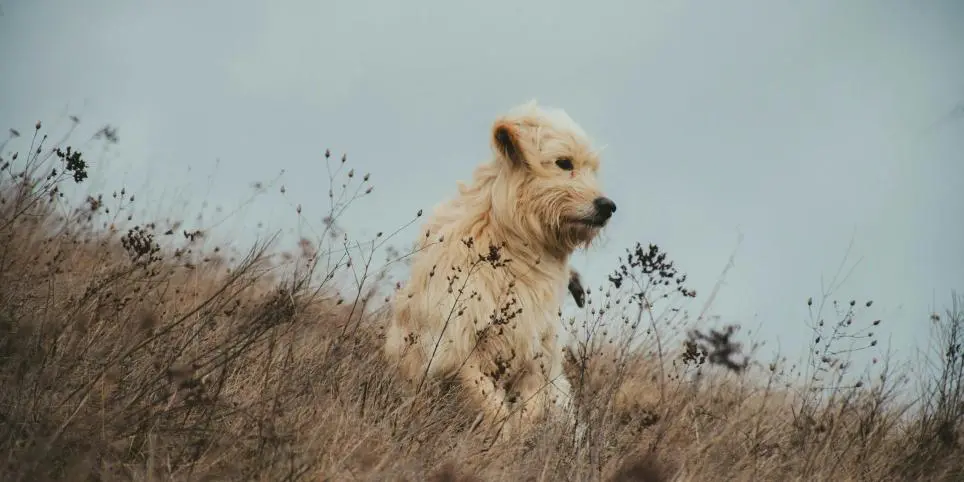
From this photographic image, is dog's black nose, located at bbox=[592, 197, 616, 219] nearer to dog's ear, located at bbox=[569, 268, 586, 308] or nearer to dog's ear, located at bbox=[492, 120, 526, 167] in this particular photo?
dog's ear, located at bbox=[492, 120, 526, 167]

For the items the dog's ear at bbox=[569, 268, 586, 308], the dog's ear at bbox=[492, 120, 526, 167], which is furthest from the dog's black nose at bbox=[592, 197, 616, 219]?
the dog's ear at bbox=[569, 268, 586, 308]

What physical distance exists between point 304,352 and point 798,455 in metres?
2.89

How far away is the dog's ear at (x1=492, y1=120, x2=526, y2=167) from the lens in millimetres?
4426

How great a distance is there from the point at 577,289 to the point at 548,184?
1.15 meters

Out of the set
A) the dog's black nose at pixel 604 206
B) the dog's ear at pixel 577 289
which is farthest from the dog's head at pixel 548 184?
the dog's ear at pixel 577 289

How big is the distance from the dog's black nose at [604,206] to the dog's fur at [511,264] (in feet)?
0.07

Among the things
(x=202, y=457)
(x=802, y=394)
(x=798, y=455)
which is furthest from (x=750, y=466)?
(x=202, y=457)

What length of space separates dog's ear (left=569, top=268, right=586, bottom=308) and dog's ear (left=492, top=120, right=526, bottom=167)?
117cm

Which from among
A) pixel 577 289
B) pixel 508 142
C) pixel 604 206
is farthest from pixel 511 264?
pixel 577 289

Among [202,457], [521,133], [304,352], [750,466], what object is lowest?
[202,457]

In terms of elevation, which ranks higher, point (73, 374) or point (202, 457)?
point (73, 374)

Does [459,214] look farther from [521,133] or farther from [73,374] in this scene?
[73,374]

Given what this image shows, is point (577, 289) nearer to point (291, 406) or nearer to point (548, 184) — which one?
point (548, 184)

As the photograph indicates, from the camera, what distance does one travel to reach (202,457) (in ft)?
7.86
